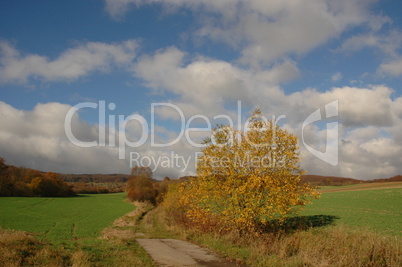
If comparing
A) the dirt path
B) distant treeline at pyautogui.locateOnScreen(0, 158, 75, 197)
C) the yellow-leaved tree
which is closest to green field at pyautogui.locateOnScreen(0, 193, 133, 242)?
the dirt path

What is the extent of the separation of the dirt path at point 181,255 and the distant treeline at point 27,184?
73.9 m

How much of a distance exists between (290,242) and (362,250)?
3042mm

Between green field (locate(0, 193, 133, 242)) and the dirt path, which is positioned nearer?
the dirt path

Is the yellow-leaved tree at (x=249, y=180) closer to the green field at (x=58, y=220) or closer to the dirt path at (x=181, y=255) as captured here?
the dirt path at (x=181, y=255)

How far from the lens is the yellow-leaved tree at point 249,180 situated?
15.9 m

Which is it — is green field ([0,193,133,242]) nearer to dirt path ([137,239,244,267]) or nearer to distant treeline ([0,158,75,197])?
dirt path ([137,239,244,267])

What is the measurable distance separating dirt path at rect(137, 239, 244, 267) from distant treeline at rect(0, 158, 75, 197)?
73.9 meters

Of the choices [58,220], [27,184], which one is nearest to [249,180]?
[58,220]

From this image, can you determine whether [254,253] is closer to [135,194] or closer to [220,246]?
[220,246]

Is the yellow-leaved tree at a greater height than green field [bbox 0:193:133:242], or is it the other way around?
the yellow-leaved tree

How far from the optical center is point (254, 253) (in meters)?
11.8

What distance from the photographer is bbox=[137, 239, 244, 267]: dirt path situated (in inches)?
411

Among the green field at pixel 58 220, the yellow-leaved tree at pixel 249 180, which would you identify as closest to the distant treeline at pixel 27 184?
the green field at pixel 58 220

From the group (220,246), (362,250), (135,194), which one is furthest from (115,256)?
(135,194)
